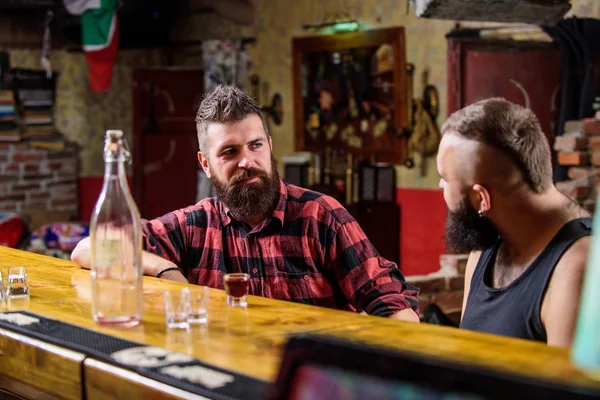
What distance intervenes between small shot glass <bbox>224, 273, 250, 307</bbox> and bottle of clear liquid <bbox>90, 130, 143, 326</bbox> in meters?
0.24

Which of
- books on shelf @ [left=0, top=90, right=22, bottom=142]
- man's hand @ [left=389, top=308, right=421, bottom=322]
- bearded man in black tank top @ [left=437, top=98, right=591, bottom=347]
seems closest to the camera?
bearded man in black tank top @ [left=437, top=98, right=591, bottom=347]

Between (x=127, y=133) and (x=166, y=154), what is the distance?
88 centimetres

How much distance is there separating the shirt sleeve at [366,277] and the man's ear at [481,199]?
1.70 ft

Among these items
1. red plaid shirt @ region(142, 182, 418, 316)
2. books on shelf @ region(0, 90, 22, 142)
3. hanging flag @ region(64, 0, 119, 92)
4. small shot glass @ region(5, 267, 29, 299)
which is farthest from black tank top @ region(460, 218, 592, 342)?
books on shelf @ region(0, 90, 22, 142)

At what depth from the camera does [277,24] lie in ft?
26.2

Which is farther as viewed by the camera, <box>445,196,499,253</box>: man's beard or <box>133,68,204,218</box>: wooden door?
<box>133,68,204,218</box>: wooden door

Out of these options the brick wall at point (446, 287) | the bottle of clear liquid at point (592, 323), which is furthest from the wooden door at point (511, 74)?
the bottle of clear liquid at point (592, 323)

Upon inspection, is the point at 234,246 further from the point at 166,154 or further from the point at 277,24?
the point at 166,154

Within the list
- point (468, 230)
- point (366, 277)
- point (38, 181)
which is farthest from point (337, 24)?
point (468, 230)

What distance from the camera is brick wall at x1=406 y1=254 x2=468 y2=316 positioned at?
4793 mm

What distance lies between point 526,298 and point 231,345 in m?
0.75

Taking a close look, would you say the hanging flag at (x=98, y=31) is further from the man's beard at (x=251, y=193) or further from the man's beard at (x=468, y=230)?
the man's beard at (x=468, y=230)

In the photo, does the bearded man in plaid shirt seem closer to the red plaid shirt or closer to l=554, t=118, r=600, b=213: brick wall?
the red plaid shirt

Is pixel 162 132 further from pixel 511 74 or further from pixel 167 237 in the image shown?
pixel 167 237
